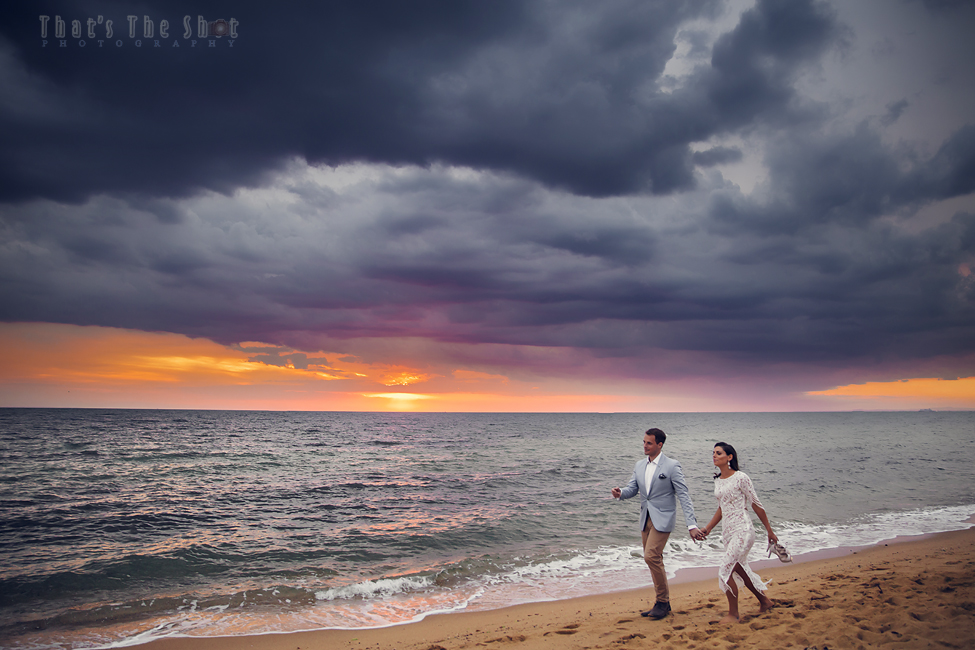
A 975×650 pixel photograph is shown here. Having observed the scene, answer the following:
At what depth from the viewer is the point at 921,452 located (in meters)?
38.7

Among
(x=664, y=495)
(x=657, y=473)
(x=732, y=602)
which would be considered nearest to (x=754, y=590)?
(x=732, y=602)

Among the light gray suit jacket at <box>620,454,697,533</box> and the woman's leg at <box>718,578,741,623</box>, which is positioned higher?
the light gray suit jacket at <box>620,454,697,533</box>

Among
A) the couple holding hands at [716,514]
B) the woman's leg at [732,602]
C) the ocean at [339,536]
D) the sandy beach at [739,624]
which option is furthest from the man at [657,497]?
the ocean at [339,536]

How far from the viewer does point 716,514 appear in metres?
6.25

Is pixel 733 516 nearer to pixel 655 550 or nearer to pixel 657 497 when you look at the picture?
pixel 657 497

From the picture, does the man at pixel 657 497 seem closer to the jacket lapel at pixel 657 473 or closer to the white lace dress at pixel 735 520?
the jacket lapel at pixel 657 473

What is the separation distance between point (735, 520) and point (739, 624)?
4.66 feet

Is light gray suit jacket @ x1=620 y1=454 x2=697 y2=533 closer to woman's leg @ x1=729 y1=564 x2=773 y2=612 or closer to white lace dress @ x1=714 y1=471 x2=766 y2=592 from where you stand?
white lace dress @ x1=714 y1=471 x2=766 y2=592

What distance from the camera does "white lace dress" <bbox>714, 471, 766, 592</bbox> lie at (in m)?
5.94

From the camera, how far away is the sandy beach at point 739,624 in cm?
554

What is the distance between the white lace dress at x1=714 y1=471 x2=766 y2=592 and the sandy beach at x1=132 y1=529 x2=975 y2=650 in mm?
804

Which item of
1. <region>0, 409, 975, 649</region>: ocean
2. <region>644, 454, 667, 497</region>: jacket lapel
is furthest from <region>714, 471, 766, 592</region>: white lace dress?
<region>0, 409, 975, 649</region>: ocean

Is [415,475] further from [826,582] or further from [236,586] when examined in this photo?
[826,582]

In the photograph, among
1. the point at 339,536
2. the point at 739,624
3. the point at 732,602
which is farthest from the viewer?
the point at 339,536
